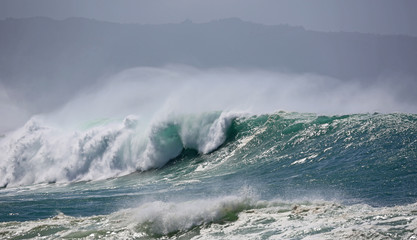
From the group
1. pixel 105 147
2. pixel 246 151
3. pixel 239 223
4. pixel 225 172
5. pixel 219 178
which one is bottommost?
pixel 239 223

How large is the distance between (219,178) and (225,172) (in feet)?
2.97

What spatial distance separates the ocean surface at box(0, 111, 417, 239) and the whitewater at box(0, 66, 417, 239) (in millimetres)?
48

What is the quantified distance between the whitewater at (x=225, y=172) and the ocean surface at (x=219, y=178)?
0.05m

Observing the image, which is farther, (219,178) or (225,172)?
(225,172)

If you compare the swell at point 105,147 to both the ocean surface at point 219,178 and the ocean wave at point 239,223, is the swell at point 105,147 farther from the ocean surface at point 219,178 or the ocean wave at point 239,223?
the ocean wave at point 239,223

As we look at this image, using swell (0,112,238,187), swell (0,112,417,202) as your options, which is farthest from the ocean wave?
swell (0,112,238,187)

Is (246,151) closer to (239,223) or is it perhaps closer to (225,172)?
(225,172)

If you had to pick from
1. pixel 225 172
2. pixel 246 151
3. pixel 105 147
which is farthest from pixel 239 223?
pixel 105 147

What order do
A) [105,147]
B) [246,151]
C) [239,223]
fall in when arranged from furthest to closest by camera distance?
[105,147] → [246,151] → [239,223]

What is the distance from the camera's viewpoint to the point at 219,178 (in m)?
16.7

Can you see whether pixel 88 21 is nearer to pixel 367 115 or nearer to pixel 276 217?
pixel 367 115

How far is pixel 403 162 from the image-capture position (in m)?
13.3

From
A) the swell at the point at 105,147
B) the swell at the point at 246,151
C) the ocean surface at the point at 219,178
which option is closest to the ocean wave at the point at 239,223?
the ocean surface at the point at 219,178

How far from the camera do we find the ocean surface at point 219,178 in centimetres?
873
